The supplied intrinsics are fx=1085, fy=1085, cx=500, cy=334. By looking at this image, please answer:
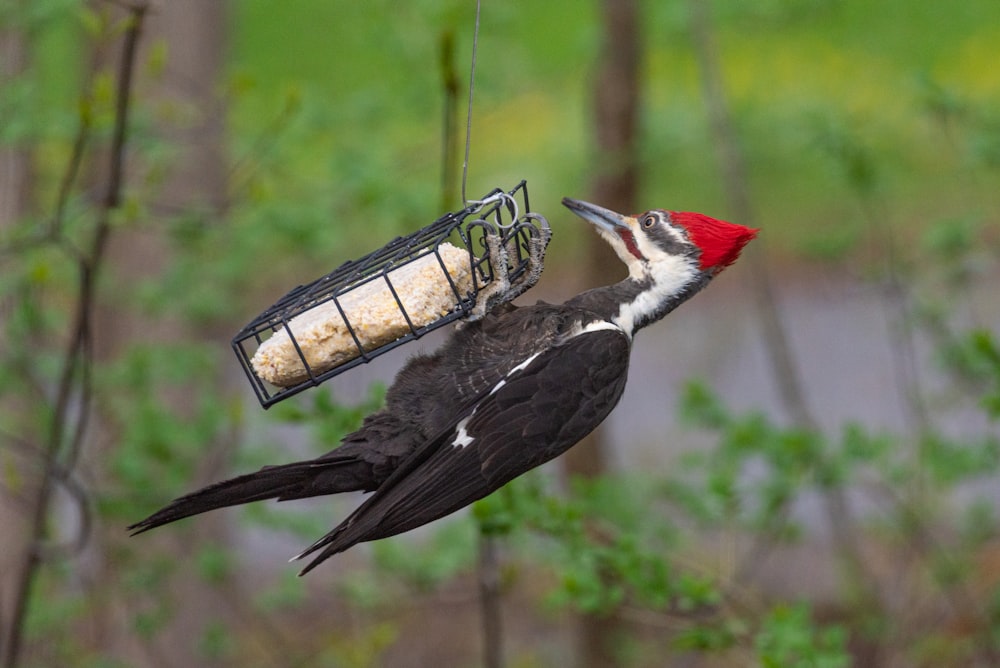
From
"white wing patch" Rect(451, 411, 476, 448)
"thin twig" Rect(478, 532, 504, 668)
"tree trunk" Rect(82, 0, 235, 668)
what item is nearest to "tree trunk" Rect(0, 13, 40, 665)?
"tree trunk" Rect(82, 0, 235, 668)

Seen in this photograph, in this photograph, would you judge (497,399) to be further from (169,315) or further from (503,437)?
(169,315)

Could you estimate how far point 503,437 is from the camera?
260 centimetres

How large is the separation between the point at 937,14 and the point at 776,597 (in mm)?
8865

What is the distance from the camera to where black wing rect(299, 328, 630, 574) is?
2529 mm

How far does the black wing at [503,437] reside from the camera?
8.30 feet

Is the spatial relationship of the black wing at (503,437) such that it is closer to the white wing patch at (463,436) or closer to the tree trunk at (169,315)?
the white wing patch at (463,436)

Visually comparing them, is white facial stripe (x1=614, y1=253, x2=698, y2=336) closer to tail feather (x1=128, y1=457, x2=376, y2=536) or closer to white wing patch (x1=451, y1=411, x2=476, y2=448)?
white wing patch (x1=451, y1=411, x2=476, y2=448)

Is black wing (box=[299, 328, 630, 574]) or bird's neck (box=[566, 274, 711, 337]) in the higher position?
bird's neck (box=[566, 274, 711, 337])

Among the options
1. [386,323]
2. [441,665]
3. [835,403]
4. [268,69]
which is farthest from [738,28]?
[268,69]

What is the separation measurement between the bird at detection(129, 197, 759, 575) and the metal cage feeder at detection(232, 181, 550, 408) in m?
0.18

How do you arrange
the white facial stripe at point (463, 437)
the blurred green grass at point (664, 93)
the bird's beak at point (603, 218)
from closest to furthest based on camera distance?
the white facial stripe at point (463, 437) < the bird's beak at point (603, 218) < the blurred green grass at point (664, 93)

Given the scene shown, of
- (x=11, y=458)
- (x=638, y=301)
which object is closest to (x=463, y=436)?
(x=638, y=301)

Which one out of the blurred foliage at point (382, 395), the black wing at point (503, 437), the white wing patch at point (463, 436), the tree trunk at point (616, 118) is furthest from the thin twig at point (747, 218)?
the white wing patch at point (463, 436)

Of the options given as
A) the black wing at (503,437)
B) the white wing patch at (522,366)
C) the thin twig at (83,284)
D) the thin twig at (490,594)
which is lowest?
the thin twig at (490,594)
